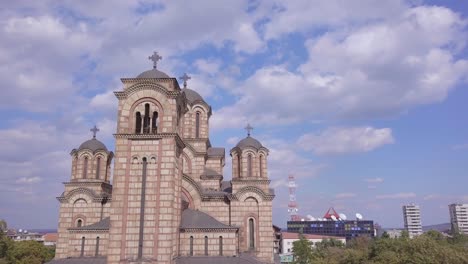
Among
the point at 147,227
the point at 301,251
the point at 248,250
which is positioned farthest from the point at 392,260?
the point at 301,251

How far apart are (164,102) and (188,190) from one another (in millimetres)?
7739

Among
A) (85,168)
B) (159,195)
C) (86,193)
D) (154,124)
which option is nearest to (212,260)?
(159,195)

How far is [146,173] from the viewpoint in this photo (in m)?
20.7

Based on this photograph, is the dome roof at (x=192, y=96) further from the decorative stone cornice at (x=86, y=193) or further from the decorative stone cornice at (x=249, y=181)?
the decorative stone cornice at (x=86, y=193)

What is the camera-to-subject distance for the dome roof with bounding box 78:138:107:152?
3028 centimetres

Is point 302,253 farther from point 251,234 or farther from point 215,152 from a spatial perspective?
point 251,234

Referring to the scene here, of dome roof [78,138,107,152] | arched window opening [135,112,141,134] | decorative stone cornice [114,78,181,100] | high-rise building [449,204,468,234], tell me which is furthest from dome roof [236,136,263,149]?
high-rise building [449,204,468,234]

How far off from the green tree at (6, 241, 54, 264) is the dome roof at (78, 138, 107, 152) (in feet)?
64.3

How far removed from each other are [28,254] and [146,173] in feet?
106

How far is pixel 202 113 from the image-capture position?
3259cm

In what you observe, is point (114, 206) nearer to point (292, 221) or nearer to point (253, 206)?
point (253, 206)

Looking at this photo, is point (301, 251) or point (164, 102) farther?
point (301, 251)

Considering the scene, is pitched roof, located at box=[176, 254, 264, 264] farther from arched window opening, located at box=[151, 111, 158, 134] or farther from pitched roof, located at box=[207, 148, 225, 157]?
pitched roof, located at box=[207, 148, 225, 157]

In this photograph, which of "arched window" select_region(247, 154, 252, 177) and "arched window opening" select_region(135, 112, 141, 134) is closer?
"arched window opening" select_region(135, 112, 141, 134)
